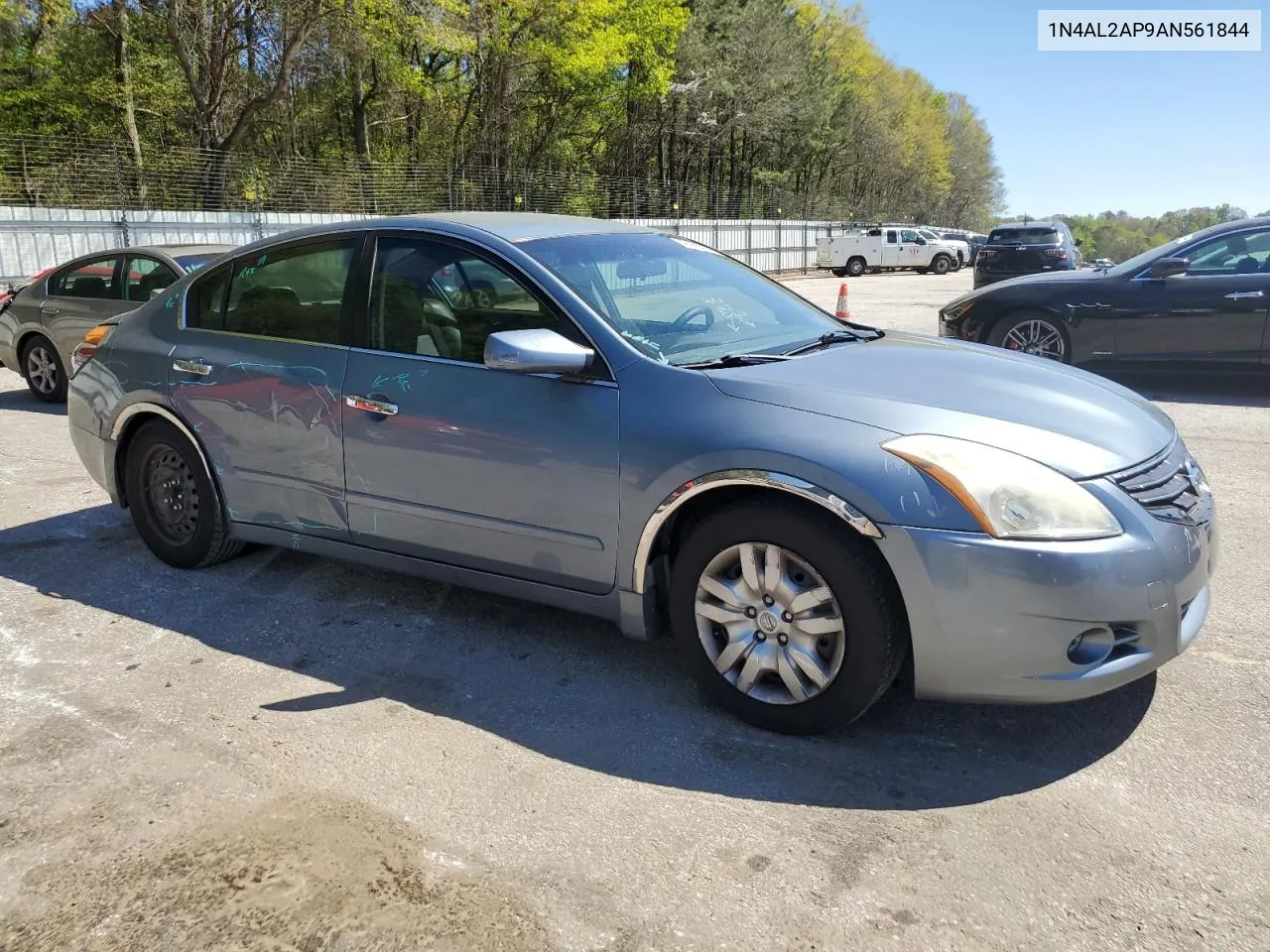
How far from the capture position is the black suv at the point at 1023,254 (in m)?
18.7

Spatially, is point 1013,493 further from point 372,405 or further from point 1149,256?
point 1149,256

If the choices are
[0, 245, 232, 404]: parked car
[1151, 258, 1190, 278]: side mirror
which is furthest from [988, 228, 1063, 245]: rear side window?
Answer: [0, 245, 232, 404]: parked car

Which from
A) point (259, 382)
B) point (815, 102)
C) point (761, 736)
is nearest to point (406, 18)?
point (259, 382)

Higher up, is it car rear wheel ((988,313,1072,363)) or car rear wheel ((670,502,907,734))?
car rear wheel ((988,313,1072,363))

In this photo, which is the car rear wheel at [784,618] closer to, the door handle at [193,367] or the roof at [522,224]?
the roof at [522,224]

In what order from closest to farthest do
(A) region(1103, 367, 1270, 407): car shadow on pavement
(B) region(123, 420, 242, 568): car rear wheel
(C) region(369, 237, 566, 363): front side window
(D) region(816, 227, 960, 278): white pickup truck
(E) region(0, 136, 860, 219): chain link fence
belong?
1. (C) region(369, 237, 566, 363): front side window
2. (B) region(123, 420, 242, 568): car rear wheel
3. (A) region(1103, 367, 1270, 407): car shadow on pavement
4. (E) region(0, 136, 860, 219): chain link fence
5. (D) region(816, 227, 960, 278): white pickup truck

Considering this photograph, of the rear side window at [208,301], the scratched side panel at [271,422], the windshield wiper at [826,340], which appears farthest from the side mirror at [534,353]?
the rear side window at [208,301]

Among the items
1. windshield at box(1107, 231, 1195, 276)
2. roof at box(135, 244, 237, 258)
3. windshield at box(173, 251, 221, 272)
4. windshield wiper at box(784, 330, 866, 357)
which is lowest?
windshield wiper at box(784, 330, 866, 357)

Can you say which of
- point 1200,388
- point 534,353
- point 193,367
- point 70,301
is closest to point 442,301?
point 534,353

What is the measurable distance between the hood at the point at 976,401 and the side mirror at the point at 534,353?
459 millimetres

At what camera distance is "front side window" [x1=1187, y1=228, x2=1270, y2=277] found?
8258 millimetres

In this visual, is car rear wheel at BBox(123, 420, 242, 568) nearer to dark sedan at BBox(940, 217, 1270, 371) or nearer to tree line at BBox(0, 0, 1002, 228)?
dark sedan at BBox(940, 217, 1270, 371)

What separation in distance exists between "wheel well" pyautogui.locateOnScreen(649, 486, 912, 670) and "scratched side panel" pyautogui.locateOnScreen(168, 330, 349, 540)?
1.40 meters

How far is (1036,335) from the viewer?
8828mm
